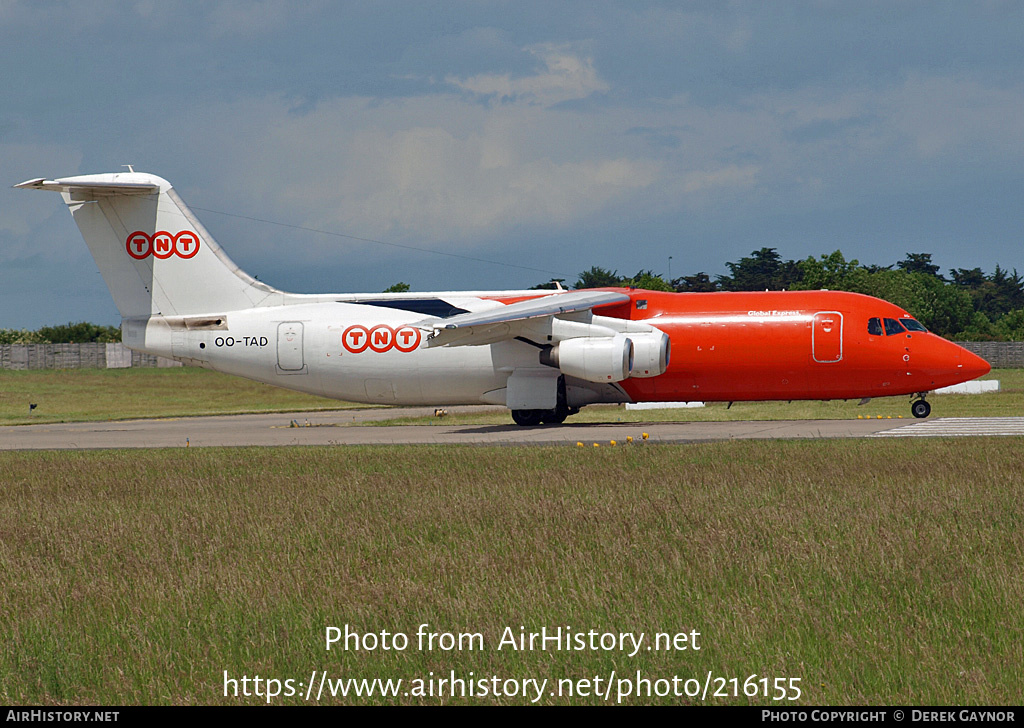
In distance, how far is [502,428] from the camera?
2938 centimetres

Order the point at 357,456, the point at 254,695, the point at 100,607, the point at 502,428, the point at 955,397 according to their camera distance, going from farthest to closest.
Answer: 1. the point at 955,397
2. the point at 502,428
3. the point at 357,456
4. the point at 100,607
5. the point at 254,695

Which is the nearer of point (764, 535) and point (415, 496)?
point (764, 535)

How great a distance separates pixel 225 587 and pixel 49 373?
63494mm

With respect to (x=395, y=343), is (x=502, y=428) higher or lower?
lower

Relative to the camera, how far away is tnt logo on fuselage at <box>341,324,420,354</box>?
29938 millimetres

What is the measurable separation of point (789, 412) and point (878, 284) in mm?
78036

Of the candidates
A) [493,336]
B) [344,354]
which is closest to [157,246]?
[344,354]

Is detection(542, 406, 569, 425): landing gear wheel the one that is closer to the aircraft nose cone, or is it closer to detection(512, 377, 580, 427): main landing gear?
detection(512, 377, 580, 427): main landing gear

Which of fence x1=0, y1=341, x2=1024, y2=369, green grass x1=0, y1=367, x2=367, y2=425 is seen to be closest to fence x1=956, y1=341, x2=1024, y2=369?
fence x1=0, y1=341, x2=1024, y2=369

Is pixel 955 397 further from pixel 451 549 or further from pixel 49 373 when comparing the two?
pixel 49 373

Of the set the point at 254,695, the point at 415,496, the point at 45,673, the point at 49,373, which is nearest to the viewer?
the point at 254,695

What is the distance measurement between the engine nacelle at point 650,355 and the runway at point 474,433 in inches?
61.5

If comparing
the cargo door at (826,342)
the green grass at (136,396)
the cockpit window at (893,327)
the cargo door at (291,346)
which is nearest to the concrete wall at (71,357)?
the green grass at (136,396)
